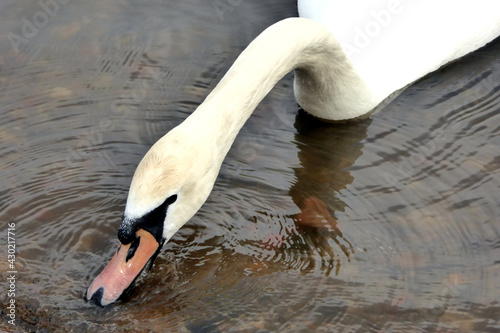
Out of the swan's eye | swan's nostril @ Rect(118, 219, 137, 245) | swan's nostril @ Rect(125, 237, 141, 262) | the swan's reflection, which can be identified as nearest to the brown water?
the swan's reflection

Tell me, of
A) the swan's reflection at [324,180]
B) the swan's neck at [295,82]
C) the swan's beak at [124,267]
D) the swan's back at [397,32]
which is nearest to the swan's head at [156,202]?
the swan's beak at [124,267]

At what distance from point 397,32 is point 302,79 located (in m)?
1.03

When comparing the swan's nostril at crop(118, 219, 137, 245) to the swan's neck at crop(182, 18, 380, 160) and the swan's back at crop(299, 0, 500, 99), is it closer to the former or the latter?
the swan's neck at crop(182, 18, 380, 160)

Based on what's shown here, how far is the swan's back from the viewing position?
773 cm

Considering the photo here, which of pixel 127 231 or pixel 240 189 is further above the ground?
pixel 127 231

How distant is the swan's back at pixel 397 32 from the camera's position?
7.73 m

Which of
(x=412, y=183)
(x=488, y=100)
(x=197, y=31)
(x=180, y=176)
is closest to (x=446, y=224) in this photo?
(x=412, y=183)

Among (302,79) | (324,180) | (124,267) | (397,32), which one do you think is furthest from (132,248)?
(397,32)

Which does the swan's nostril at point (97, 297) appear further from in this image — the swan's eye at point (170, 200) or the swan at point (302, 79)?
the swan's eye at point (170, 200)

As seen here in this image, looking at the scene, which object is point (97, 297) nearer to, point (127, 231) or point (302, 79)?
point (127, 231)

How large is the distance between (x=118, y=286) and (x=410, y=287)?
2.06 metres

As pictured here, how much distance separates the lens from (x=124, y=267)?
560 centimetres

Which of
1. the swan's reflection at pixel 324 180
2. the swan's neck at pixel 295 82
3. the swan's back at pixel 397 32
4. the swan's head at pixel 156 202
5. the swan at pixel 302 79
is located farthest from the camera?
the swan's back at pixel 397 32

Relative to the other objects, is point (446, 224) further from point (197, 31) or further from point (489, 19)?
point (197, 31)
